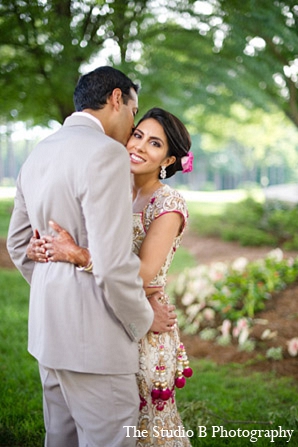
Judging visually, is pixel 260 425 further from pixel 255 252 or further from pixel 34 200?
pixel 255 252

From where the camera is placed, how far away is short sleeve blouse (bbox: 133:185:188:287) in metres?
2.58

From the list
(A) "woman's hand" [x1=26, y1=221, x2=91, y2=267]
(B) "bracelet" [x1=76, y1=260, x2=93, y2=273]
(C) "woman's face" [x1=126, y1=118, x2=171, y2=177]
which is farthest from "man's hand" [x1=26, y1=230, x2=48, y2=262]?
(C) "woman's face" [x1=126, y1=118, x2=171, y2=177]

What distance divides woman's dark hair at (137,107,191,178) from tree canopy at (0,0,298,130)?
202 cm

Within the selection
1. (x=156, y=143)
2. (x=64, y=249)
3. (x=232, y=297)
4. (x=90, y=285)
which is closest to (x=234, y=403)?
(x=232, y=297)

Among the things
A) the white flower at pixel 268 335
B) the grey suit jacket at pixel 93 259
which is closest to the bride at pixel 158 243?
the grey suit jacket at pixel 93 259

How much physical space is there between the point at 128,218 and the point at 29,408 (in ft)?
8.43

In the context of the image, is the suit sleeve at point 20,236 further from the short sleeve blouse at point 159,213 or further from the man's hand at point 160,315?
the man's hand at point 160,315

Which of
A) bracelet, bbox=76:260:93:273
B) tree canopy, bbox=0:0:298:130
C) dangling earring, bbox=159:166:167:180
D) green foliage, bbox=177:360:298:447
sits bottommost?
green foliage, bbox=177:360:298:447

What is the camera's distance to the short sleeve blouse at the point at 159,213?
2578 mm

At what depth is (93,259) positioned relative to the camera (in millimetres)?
2080

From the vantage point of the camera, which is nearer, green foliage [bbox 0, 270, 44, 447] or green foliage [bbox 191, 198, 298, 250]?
green foliage [bbox 0, 270, 44, 447]

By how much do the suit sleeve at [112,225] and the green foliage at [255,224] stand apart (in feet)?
29.4

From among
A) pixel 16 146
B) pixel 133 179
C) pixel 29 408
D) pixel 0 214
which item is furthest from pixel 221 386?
pixel 16 146

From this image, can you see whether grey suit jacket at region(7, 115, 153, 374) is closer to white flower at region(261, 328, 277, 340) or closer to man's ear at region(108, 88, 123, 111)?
man's ear at region(108, 88, 123, 111)
